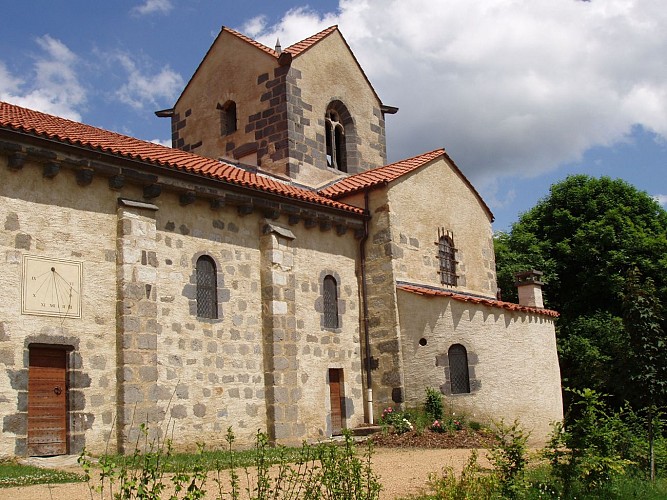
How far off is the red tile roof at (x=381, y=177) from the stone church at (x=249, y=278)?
85 millimetres

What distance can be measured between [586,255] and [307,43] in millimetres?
14055

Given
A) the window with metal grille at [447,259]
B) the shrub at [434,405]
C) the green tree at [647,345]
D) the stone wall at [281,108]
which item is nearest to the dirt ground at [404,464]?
the shrub at [434,405]

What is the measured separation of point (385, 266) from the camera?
1830 centimetres

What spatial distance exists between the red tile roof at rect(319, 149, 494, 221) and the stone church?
85mm

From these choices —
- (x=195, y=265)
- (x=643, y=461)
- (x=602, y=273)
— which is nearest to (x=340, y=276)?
(x=195, y=265)

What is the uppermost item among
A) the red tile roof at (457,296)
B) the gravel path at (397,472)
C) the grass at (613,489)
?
the red tile roof at (457,296)

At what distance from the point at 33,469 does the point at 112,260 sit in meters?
3.96

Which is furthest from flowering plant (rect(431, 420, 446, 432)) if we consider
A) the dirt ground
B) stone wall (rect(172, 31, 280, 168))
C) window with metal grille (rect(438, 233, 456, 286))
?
stone wall (rect(172, 31, 280, 168))

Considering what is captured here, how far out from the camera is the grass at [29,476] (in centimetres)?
959

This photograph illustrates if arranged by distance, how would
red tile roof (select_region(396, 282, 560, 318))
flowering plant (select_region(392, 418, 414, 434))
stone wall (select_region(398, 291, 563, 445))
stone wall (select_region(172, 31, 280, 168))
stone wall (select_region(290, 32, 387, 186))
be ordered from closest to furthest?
1. flowering plant (select_region(392, 418, 414, 434))
2. stone wall (select_region(398, 291, 563, 445))
3. red tile roof (select_region(396, 282, 560, 318))
4. stone wall (select_region(172, 31, 280, 168))
5. stone wall (select_region(290, 32, 387, 186))

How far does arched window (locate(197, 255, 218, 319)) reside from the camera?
14.8 m

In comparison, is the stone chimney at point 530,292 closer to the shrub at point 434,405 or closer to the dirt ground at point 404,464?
the shrub at point 434,405

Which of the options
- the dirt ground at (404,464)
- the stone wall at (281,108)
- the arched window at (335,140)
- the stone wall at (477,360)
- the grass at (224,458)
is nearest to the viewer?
the dirt ground at (404,464)

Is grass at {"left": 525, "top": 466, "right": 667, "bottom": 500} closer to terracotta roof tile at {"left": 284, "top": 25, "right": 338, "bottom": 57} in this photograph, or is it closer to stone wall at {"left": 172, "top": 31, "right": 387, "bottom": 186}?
stone wall at {"left": 172, "top": 31, "right": 387, "bottom": 186}
